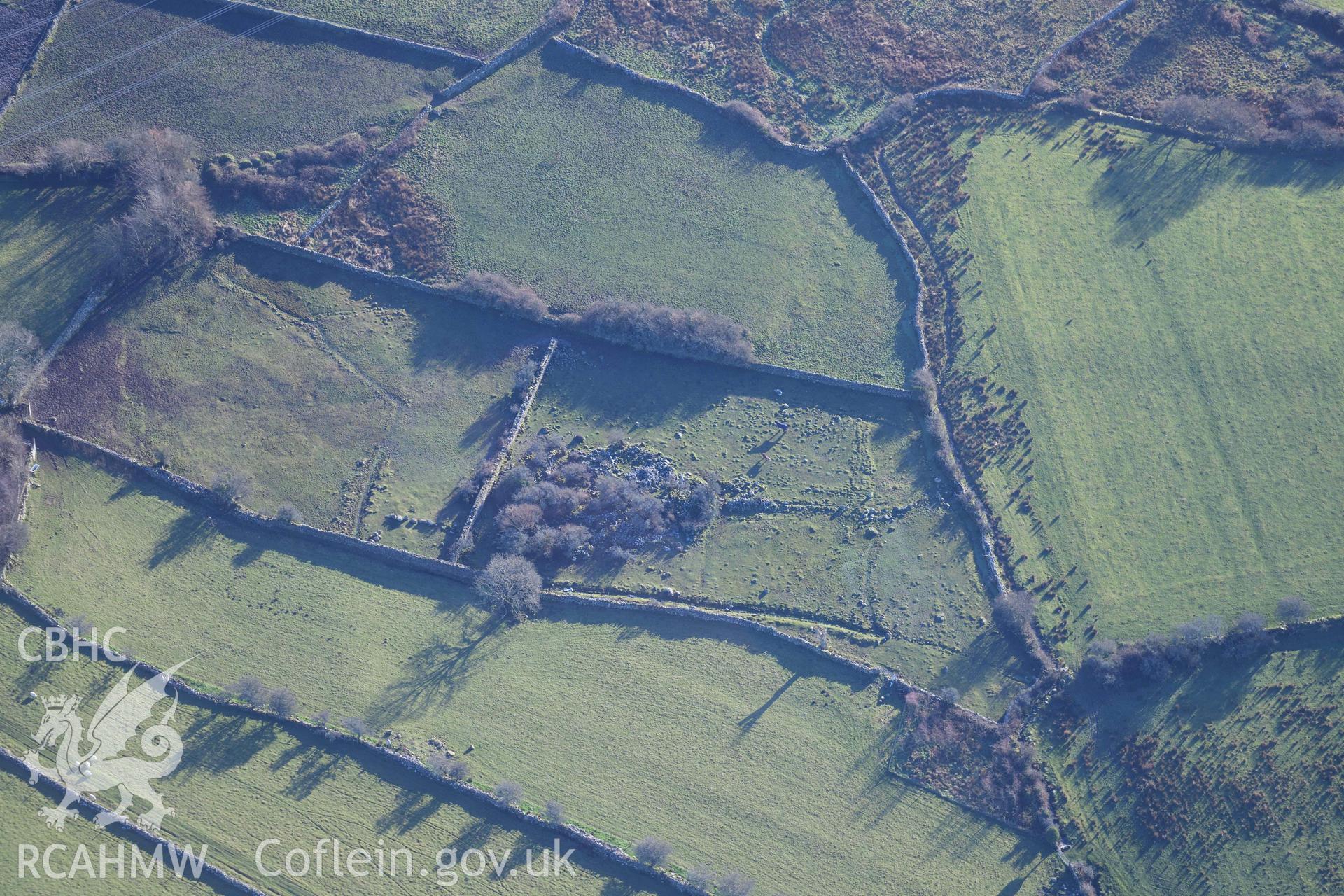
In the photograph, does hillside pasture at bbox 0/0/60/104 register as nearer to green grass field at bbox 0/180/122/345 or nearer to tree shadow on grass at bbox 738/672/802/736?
green grass field at bbox 0/180/122/345

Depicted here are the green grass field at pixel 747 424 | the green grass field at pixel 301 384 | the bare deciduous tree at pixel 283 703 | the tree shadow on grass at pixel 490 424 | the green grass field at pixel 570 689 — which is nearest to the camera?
the green grass field at pixel 570 689

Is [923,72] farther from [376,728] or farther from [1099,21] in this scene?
[376,728]

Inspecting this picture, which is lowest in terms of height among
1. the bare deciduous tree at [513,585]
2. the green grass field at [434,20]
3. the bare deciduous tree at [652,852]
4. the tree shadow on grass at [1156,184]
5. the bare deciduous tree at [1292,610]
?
the bare deciduous tree at [652,852]

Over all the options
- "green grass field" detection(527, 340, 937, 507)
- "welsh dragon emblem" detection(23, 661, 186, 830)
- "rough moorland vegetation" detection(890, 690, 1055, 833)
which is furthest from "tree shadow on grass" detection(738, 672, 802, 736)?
"welsh dragon emblem" detection(23, 661, 186, 830)

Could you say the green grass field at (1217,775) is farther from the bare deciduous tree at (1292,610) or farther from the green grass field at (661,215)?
the green grass field at (661,215)

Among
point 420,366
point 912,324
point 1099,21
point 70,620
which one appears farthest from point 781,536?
point 1099,21

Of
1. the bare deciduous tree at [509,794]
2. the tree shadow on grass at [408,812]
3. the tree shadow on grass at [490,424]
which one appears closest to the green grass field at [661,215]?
the tree shadow on grass at [490,424]

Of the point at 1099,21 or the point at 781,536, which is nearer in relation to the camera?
the point at 781,536
